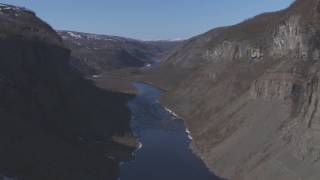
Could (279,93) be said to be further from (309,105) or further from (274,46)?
(274,46)

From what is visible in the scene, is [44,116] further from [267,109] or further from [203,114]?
[203,114]

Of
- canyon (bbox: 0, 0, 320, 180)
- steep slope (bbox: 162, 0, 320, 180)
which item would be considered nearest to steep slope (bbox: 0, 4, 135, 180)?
canyon (bbox: 0, 0, 320, 180)

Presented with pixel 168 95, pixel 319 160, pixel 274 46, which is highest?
pixel 274 46

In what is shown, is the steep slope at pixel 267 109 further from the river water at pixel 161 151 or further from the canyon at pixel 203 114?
the river water at pixel 161 151

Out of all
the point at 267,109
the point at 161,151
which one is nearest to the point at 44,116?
the point at 161,151

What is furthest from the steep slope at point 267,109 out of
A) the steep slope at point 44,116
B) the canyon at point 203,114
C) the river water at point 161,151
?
the steep slope at point 44,116

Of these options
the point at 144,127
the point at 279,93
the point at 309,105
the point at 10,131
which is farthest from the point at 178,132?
the point at 10,131
